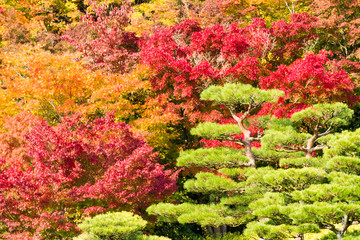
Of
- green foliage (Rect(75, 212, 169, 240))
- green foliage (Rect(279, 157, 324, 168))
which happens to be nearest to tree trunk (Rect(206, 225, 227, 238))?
green foliage (Rect(279, 157, 324, 168))

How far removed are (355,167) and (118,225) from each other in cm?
403

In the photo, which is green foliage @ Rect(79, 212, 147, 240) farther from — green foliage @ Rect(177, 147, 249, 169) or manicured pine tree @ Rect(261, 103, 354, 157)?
manicured pine tree @ Rect(261, 103, 354, 157)

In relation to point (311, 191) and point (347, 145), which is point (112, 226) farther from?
point (347, 145)

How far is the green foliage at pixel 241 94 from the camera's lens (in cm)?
671

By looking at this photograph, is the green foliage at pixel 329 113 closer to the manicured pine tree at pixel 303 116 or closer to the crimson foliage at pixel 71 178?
the manicured pine tree at pixel 303 116

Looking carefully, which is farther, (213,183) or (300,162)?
(213,183)

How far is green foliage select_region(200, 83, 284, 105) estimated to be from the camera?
671 cm

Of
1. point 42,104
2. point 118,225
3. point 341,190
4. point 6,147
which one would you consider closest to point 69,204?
point 118,225

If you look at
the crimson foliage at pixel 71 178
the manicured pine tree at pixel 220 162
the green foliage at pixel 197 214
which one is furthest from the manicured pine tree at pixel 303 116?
the crimson foliage at pixel 71 178

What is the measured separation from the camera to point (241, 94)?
6.72 m

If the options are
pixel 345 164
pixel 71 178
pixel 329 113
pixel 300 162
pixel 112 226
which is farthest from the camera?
pixel 329 113

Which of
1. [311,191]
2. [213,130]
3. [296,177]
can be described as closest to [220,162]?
[213,130]

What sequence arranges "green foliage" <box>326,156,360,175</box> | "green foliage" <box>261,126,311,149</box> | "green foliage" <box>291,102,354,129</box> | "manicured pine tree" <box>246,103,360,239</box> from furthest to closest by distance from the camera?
"green foliage" <box>291,102,354,129</box>
"green foliage" <box>261,126,311,149</box>
"green foliage" <box>326,156,360,175</box>
"manicured pine tree" <box>246,103,360,239</box>

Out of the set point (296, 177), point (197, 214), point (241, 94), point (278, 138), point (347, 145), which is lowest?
point (197, 214)
